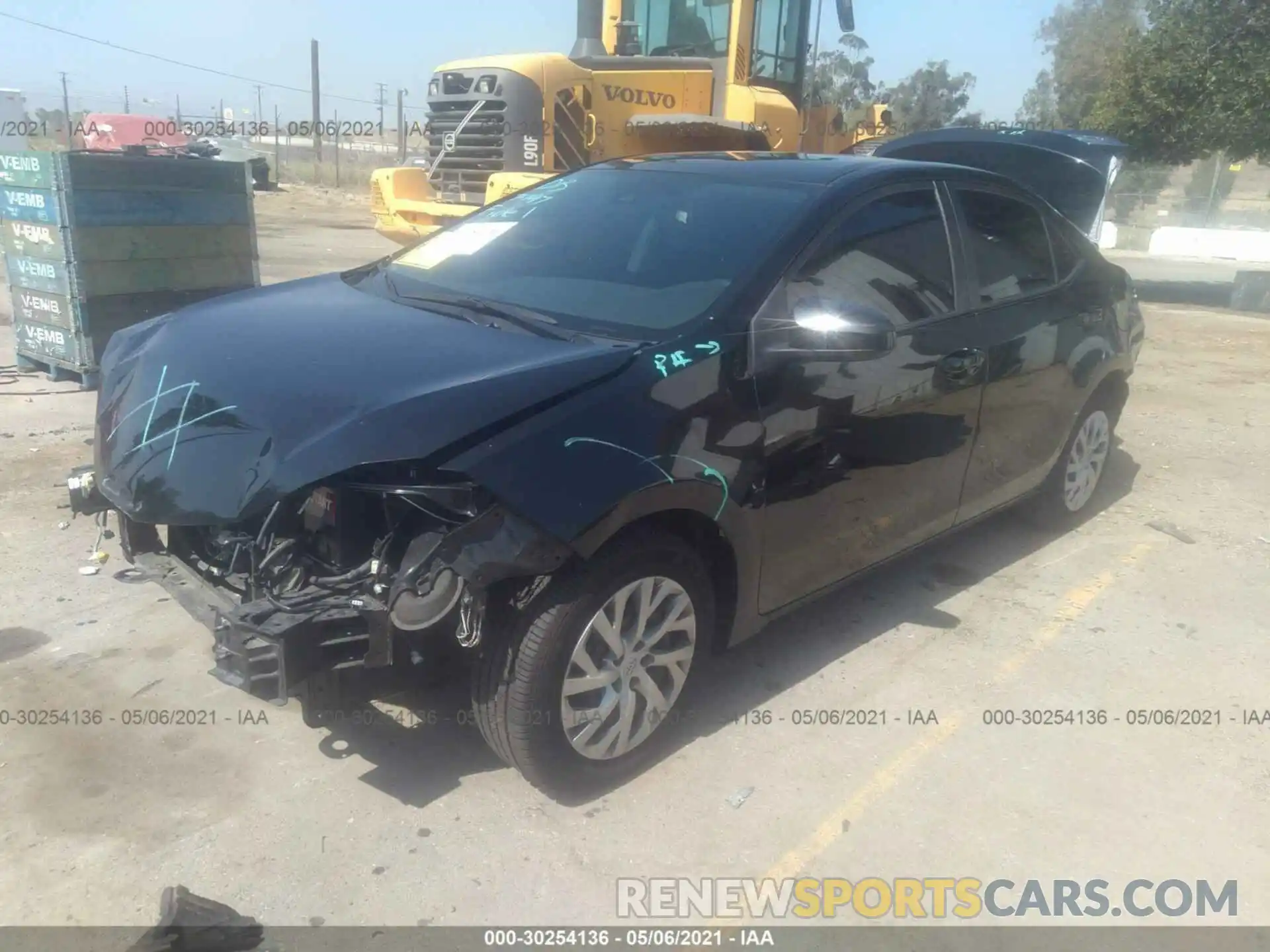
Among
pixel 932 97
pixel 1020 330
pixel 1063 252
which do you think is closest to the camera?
pixel 1020 330

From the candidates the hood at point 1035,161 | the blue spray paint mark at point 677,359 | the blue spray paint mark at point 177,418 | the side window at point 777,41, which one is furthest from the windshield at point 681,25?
the blue spray paint mark at point 177,418

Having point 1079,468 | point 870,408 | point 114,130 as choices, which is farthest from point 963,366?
point 114,130

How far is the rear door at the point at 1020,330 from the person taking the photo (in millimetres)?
4125

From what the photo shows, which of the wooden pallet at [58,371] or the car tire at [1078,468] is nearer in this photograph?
the car tire at [1078,468]

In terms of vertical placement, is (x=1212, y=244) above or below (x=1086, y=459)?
below

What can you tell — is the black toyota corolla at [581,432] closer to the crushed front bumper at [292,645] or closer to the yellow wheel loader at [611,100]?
the crushed front bumper at [292,645]

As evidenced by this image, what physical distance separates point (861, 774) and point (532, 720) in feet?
3.74

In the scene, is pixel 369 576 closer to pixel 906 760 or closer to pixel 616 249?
pixel 616 249

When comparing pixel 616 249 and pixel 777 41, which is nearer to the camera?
pixel 616 249

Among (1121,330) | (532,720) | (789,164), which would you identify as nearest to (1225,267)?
(1121,330)

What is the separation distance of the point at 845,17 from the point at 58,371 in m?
7.06

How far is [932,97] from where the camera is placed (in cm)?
4609

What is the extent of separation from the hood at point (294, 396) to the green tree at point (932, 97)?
35806mm

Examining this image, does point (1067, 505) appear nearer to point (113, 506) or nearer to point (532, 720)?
point (532, 720)
